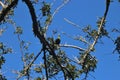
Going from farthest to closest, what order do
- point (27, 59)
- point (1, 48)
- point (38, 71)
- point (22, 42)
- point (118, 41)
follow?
1. point (22, 42)
2. point (27, 59)
3. point (1, 48)
4. point (38, 71)
5. point (118, 41)

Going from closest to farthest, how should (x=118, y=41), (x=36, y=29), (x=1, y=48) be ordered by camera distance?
1. (x=36, y=29)
2. (x=118, y=41)
3. (x=1, y=48)

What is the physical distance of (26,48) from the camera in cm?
1833

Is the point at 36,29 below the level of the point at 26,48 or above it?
below

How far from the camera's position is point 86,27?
13.0m

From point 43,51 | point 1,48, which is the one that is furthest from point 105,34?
point 43,51

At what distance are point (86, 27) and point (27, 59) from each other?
5207 mm

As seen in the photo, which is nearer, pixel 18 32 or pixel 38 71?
pixel 38 71

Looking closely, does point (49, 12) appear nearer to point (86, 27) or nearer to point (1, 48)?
point (86, 27)

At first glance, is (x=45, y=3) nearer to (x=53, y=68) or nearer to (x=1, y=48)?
(x=53, y=68)

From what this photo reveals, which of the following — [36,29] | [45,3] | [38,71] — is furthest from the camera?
[38,71]

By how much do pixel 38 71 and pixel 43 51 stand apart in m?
10.8

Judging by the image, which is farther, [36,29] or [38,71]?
[38,71]

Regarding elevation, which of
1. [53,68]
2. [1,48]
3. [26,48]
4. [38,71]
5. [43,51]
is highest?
[26,48]

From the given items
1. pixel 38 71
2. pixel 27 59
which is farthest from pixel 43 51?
pixel 27 59
